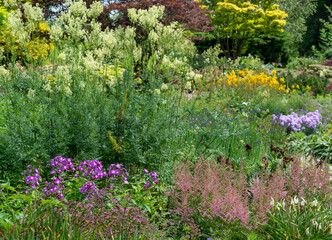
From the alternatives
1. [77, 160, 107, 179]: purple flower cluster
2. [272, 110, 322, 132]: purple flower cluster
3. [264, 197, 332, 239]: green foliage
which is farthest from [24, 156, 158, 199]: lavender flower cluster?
[272, 110, 322, 132]: purple flower cluster

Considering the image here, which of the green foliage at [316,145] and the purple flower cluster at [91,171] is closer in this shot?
the purple flower cluster at [91,171]

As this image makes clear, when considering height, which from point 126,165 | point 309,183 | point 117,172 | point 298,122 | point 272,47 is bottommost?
point 272,47

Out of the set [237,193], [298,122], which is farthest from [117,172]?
[298,122]

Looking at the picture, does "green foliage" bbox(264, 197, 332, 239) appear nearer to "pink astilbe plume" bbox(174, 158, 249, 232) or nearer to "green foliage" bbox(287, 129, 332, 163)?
"pink astilbe plume" bbox(174, 158, 249, 232)

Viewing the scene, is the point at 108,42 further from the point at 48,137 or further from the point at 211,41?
the point at 211,41

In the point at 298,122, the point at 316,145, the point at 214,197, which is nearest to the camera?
the point at 214,197

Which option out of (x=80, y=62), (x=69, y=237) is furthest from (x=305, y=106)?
(x=69, y=237)

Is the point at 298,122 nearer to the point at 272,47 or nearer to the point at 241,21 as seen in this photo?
the point at 241,21

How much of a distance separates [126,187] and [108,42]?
1633mm

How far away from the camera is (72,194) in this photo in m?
3.47

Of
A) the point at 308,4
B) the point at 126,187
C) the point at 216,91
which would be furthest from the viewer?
the point at 308,4

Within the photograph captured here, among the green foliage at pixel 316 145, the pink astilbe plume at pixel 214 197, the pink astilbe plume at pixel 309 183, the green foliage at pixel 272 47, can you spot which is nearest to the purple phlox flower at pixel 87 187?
the pink astilbe plume at pixel 214 197

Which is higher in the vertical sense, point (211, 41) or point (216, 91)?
point (216, 91)

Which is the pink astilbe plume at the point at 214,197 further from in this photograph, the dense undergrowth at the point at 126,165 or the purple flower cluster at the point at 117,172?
the purple flower cluster at the point at 117,172
